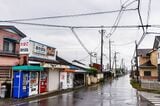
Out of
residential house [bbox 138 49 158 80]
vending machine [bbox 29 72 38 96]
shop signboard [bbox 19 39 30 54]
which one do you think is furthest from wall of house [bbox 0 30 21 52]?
residential house [bbox 138 49 158 80]

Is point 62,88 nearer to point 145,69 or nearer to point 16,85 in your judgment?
point 16,85

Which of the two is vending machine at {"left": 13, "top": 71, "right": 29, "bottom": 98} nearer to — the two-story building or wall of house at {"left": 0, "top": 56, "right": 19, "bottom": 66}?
the two-story building

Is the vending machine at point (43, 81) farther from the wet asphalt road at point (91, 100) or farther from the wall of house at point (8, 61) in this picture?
the wall of house at point (8, 61)

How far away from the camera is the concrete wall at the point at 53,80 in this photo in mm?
31987

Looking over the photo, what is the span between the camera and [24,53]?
26578 millimetres

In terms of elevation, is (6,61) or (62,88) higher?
(6,61)

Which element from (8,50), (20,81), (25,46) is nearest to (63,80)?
(8,50)

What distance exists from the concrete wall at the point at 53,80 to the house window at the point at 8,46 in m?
5.07

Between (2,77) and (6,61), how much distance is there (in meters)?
2.16

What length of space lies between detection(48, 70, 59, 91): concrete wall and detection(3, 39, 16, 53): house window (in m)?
5.07

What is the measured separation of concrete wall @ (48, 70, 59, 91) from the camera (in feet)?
105

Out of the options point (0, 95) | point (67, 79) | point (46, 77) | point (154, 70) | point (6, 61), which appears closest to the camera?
point (0, 95)

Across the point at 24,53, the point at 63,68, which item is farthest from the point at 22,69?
the point at 63,68

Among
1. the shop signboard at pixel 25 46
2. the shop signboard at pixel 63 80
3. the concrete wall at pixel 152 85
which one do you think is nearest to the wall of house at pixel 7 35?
the shop signboard at pixel 25 46
